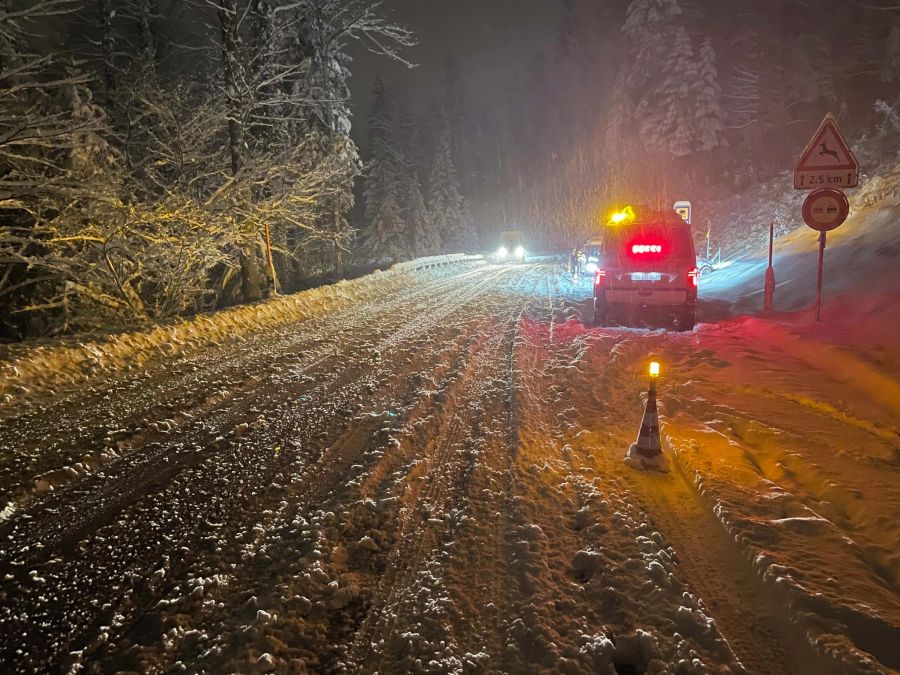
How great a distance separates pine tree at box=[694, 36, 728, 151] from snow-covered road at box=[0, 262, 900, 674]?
35.3 metres

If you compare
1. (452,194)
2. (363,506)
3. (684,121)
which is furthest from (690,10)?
(363,506)

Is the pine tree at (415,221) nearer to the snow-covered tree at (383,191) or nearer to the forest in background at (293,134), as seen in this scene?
the forest in background at (293,134)

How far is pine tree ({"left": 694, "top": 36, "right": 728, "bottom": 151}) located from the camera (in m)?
34.0

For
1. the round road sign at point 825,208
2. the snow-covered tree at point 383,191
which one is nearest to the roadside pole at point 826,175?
the round road sign at point 825,208

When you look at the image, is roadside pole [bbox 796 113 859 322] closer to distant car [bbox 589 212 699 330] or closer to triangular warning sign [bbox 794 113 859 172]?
triangular warning sign [bbox 794 113 859 172]

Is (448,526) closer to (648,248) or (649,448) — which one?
(649,448)

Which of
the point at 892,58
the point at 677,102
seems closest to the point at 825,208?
the point at 892,58

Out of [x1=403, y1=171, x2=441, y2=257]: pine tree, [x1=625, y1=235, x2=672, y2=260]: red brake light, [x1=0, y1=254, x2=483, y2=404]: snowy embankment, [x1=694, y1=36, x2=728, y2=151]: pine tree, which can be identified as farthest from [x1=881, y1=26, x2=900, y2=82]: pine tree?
[x1=403, y1=171, x2=441, y2=257]: pine tree

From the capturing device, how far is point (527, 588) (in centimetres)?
281

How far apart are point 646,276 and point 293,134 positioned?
53.5ft

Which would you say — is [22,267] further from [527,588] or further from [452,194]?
[452,194]

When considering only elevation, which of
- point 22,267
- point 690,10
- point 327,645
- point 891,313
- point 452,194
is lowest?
point 327,645

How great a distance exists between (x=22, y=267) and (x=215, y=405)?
8.39m

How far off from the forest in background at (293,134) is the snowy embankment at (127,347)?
5.06 ft
